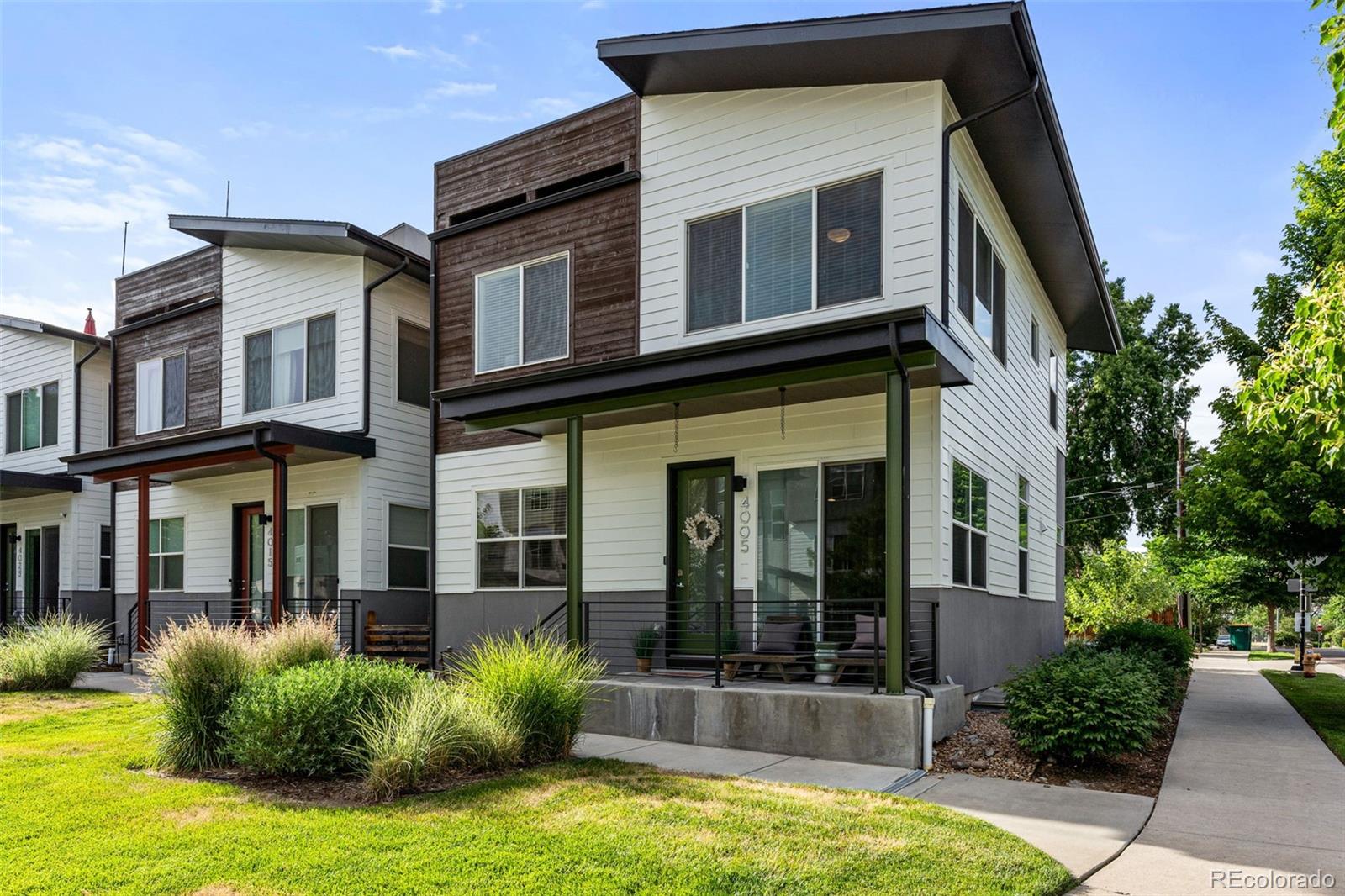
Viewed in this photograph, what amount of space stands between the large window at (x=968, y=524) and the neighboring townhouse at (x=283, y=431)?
730 centimetres

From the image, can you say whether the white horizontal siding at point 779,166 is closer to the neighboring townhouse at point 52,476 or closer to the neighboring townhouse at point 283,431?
the neighboring townhouse at point 283,431

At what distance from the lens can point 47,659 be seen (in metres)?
13.2

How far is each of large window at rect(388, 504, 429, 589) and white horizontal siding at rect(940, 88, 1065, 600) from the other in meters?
8.18

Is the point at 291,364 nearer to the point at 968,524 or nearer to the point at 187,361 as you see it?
the point at 187,361

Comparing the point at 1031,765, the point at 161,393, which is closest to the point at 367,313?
the point at 161,393

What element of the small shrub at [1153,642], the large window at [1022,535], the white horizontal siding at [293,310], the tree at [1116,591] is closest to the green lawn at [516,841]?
the white horizontal siding at [293,310]

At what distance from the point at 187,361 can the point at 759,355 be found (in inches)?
475

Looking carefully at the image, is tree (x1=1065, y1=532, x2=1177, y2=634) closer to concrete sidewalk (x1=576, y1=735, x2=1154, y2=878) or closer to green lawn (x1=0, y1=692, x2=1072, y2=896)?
concrete sidewalk (x1=576, y1=735, x2=1154, y2=878)

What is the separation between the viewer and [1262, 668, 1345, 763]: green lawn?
34.7 ft

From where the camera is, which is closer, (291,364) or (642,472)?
(642,472)

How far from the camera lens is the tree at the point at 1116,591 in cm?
2666

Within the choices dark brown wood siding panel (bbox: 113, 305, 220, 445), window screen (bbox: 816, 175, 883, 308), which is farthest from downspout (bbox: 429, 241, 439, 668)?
window screen (bbox: 816, 175, 883, 308)

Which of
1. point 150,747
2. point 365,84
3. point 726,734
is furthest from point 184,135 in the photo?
point 726,734

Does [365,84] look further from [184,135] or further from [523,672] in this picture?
[523,672]
